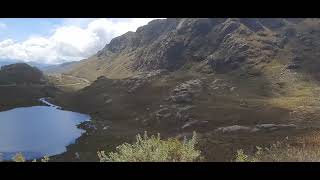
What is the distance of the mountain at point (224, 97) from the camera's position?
87.4 m

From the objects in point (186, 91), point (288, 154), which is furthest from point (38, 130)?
point (288, 154)

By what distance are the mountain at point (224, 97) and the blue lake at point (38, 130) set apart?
216 inches

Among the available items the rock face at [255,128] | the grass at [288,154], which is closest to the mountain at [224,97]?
the rock face at [255,128]

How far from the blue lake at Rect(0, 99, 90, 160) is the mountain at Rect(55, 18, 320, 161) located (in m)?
5.49

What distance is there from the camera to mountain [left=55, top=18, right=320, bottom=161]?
87375 millimetres

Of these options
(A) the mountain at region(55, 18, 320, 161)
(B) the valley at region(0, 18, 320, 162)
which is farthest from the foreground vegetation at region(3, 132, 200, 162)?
(A) the mountain at region(55, 18, 320, 161)

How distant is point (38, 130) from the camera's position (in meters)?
101

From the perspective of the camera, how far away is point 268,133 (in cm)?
→ 8488

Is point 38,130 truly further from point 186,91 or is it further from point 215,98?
point 215,98

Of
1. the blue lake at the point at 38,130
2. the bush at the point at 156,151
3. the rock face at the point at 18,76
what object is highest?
the rock face at the point at 18,76

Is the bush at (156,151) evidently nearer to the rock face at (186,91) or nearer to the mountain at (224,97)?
the mountain at (224,97)

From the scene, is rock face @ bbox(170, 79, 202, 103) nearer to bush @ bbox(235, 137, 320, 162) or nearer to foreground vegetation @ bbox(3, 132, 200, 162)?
bush @ bbox(235, 137, 320, 162)
